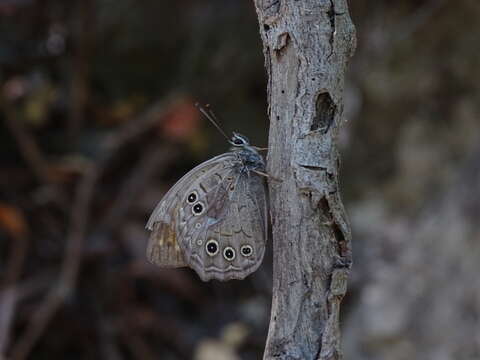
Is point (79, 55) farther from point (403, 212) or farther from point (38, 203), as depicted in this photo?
point (403, 212)

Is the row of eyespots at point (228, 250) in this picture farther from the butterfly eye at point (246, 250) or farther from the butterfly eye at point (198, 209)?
the butterfly eye at point (198, 209)

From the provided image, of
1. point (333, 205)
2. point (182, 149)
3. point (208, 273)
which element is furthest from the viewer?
point (182, 149)

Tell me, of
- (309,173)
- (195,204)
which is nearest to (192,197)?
(195,204)

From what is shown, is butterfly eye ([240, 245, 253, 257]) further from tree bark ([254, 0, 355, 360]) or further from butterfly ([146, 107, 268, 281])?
tree bark ([254, 0, 355, 360])

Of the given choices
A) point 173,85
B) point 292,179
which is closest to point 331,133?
point 292,179

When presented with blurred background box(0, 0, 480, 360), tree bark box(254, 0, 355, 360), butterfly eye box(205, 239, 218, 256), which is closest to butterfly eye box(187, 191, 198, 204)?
butterfly eye box(205, 239, 218, 256)

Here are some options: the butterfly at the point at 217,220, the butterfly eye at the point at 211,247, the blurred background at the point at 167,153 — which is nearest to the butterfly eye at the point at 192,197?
the butterfly at the point at 217,220

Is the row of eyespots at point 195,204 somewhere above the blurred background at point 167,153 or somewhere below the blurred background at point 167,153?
below
